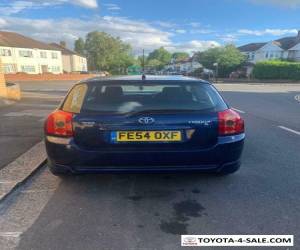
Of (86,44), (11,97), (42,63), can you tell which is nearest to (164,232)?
(11,97)

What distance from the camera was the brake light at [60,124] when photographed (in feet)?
10.4

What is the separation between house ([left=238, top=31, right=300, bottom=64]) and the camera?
6700cm

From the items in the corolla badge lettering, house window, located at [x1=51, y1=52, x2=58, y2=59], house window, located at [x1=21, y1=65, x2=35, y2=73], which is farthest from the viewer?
house window, located at [x1=51, y1=52, x2=58, y2=59]

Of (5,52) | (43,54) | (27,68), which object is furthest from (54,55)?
(5,52)

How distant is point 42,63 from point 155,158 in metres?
60.4

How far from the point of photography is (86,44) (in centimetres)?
8800

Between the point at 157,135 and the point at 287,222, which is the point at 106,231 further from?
the point at 287,222

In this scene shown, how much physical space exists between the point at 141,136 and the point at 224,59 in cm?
5329

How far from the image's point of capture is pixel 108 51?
84.2 metres

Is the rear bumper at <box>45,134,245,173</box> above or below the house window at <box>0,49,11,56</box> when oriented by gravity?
below

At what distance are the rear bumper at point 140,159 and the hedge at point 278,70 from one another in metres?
45.7

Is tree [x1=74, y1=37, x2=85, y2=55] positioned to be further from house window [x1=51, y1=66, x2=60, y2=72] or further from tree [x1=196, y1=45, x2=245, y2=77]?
tree [x1=196, y1=45, x2=245, y2=77]

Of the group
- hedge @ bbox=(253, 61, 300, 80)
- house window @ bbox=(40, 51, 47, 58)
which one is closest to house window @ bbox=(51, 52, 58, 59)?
house window @ bbox=(40, 51, 47, 58)

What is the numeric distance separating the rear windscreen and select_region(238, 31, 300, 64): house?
67.8m
